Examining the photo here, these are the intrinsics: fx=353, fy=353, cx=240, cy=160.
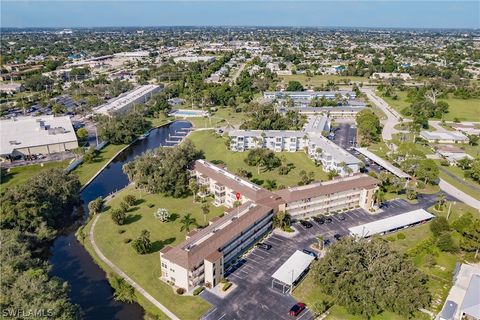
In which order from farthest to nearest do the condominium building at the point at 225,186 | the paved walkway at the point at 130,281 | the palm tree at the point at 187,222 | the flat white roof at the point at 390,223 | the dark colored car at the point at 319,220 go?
the dark colored car at the point at 319,220, the condominium building at the point at 225,186, the palm tree at the point at 187,222, the flat white roof at the point at 390,223, the paved walkway at the point at 130,281

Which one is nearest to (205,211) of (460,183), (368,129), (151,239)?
(151,239)

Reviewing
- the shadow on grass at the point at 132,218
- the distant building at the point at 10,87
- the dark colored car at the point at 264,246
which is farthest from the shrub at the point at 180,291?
the distant building at the point at 10,87

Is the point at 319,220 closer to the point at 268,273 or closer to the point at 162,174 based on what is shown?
the point at 268,273

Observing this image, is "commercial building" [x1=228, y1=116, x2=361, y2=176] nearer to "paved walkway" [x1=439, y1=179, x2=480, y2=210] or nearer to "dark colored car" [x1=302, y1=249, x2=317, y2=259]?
"paved walkway" [x1=439, y1=179, x2=480, y2=210]

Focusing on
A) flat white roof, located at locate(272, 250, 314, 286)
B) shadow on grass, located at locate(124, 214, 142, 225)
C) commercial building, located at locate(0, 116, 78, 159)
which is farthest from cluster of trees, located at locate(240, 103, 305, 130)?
flat white roof, located at locate(272, 250, 314, 286)

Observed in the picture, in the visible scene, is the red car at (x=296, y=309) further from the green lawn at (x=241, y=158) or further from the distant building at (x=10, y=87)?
the distant building at (x=10, y=87)

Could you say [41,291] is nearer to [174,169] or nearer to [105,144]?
[174,169]
